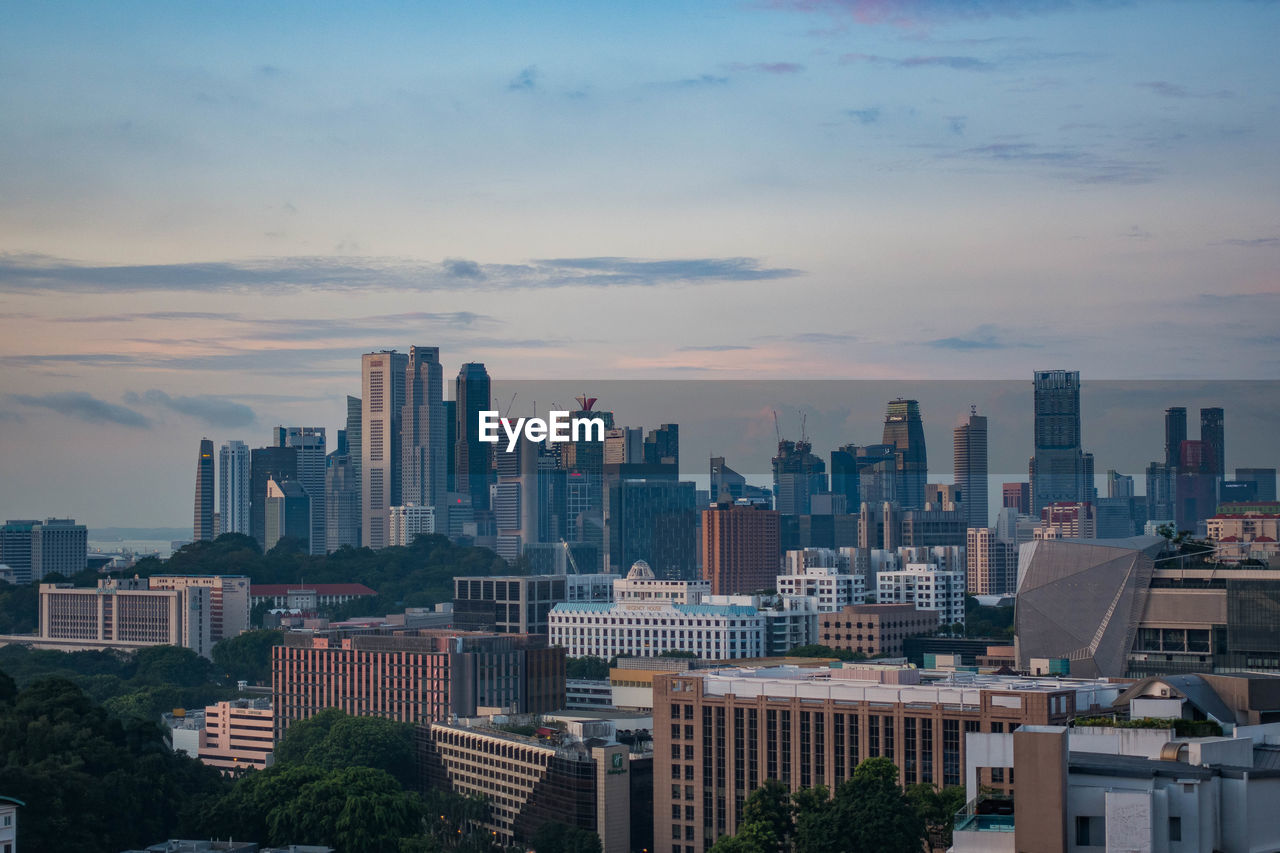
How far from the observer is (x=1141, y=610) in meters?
59.7

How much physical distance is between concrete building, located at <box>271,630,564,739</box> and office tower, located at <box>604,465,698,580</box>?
8592 cm

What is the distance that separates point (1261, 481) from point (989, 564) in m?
48.1

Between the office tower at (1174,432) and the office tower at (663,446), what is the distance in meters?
41.6

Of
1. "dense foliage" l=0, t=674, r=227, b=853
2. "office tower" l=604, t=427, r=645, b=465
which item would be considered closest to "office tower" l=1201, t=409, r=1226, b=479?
"office tower" l=604, t=427, r=645, b=465

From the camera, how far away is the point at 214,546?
634 ft

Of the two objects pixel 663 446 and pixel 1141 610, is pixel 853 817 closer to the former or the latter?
pixel 1141 610

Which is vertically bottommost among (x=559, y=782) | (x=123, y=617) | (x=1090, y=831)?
(x=123, y=617)

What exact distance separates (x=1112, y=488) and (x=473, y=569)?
61.5 metres

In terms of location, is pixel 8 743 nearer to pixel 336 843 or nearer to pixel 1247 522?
pixel 336 843

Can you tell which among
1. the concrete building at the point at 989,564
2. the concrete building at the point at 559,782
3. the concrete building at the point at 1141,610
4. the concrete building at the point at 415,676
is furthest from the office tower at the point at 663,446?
the concrete building at the point at 1141,610

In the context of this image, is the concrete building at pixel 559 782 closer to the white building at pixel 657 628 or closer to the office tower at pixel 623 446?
the white building at pixel 657 628

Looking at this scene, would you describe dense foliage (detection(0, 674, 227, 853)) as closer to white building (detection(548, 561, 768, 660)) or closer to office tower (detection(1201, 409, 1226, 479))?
white building (detection(548, 561, 768, 660))

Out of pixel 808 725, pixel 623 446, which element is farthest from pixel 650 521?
pixel 808 725

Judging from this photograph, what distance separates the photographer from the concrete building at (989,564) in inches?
7402
